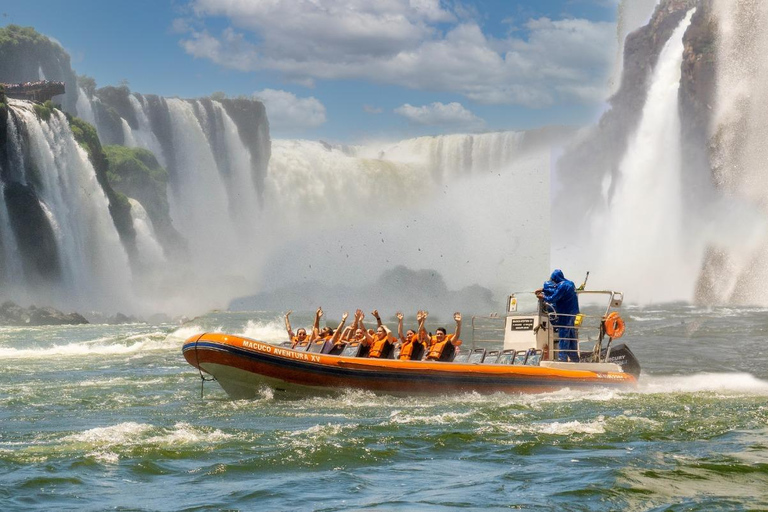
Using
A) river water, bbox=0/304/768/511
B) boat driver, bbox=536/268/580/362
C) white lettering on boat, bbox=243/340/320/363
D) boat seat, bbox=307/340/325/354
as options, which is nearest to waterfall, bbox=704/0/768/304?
river water, bbox=0/304/768/511

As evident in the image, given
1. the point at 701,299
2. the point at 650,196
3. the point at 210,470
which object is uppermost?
the point at 650,196

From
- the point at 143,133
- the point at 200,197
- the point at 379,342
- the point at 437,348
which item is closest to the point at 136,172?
the point at 143,133

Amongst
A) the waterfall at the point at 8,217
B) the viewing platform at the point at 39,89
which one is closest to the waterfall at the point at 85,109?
the viewing platform at the point at 39,89

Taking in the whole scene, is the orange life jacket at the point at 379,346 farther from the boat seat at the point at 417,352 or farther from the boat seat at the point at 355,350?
the boat seat at the point at 417,352

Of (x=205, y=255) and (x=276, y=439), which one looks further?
(x=205, y=255)

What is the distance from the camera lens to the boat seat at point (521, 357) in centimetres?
1845

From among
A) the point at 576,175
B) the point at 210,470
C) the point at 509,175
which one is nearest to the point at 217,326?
the point at 509,175

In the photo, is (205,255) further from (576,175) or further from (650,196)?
(650,196)

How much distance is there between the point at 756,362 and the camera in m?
25.0

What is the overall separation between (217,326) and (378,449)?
33693 millimetres

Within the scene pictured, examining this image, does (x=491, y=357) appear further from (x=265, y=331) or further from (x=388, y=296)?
(x=388, y=296)

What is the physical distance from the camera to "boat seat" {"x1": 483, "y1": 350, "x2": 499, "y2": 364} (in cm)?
1861

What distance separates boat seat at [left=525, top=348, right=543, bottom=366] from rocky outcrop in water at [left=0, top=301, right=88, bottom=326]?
37.2m

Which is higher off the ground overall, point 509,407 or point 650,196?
point 650,196
